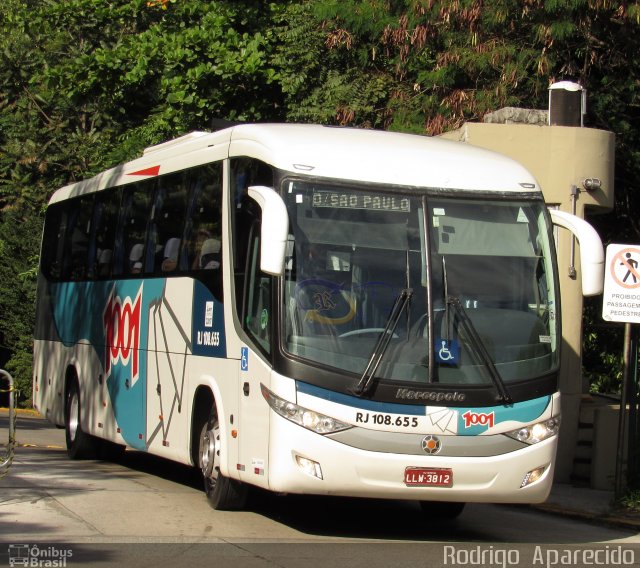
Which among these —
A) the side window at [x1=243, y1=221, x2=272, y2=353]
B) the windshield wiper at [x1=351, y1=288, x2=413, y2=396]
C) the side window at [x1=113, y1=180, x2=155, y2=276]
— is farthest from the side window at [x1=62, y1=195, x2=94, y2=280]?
the windshield wiper at [x1=351, y1=288, x2=413, y2=396]

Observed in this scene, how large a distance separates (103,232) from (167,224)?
2.69 meters

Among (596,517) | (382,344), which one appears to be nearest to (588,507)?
(596,517)

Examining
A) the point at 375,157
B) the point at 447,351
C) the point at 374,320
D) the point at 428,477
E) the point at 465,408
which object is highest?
the point at 375,157

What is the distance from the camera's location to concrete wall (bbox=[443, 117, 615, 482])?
15.9 metres

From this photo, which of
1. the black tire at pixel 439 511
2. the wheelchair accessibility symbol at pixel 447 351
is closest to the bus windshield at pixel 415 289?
the wheelchair accessibility symbol at pixel 447 351

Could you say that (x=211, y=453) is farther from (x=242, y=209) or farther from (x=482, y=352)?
(x=482, y=352)

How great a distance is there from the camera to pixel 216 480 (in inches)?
443

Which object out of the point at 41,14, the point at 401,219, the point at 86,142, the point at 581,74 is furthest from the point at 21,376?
the point at 401,219

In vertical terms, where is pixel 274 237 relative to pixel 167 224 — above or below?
below

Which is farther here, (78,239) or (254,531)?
(78,239)

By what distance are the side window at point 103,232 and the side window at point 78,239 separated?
0.81 feet

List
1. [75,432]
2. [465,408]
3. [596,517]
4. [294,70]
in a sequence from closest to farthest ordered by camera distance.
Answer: [465,408] < [596,517] < [75,432] < [294,70]

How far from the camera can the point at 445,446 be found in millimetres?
9758

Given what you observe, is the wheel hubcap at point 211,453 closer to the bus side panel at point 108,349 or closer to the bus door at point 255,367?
the bus door at point 255,367
